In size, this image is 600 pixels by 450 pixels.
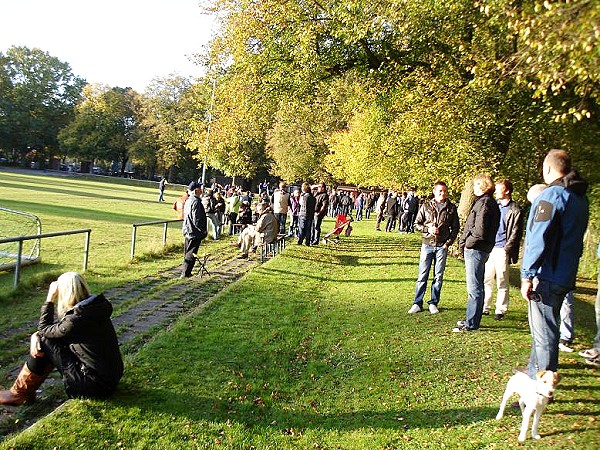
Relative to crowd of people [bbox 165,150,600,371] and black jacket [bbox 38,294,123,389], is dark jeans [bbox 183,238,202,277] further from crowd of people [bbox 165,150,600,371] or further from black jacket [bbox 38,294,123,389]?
black jacket [bbox 38,294,123,389]

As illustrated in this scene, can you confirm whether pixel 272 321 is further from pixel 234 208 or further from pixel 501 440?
pixel 234 208

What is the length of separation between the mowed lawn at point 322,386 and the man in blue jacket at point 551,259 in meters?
0.71

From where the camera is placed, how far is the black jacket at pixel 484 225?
712cm

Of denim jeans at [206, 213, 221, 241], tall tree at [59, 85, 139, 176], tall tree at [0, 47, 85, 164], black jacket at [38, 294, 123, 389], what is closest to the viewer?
black jacket at [38, 294, 123, 389]

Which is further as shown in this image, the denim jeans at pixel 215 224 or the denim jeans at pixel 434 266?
the denim jeans at pixel 215 224

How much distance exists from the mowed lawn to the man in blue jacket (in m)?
0.71

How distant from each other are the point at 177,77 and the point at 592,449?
244 ft

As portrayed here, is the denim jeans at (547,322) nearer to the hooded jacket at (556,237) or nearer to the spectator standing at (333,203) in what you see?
the hooded jacket at (556,237)

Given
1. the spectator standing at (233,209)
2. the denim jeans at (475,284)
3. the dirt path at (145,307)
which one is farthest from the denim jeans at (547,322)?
the spectator standing at (233,209)

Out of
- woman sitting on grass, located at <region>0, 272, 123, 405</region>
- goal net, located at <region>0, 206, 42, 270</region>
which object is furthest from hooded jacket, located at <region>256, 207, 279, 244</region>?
woman sitting on grass, located at <region>0, 272, 123, 405</region>

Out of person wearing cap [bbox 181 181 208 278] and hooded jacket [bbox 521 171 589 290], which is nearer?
hooded jacket [bbox 521 171 589 290]

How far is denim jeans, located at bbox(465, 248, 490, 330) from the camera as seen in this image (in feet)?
23.3

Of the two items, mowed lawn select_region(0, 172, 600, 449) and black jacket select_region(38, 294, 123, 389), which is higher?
black jacket select_region(38, 294, 123, 389)

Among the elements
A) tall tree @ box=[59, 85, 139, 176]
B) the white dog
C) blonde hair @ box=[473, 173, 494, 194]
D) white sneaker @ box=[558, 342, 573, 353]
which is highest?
tall tree @ box=[59, 85, 139, 176]
